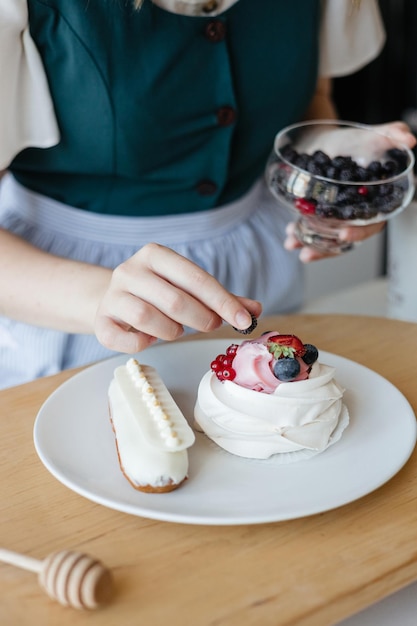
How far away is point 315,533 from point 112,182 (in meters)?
0.65

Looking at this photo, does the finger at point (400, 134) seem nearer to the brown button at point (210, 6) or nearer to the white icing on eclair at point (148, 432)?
the brown button at point (210, 6)

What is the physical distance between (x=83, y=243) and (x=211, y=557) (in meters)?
0.65

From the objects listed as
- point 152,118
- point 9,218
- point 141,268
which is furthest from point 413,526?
point 9,218

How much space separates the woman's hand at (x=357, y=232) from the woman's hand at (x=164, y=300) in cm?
32

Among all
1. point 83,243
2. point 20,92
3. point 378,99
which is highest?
point 20,92

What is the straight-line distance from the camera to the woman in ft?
3.31

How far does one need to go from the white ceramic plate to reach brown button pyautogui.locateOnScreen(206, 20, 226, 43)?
48 cm

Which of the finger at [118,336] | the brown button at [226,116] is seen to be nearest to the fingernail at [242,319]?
the finger at [118,336]

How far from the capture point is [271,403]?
773 millimetres

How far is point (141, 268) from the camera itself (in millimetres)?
790

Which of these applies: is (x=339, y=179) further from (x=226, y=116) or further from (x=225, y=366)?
(x=225, y=366)

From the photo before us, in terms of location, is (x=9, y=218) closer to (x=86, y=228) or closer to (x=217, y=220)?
(x=86, y=228)

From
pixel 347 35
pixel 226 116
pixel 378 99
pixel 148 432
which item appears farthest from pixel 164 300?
pixel 378 99

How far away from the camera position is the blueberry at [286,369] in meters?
0.77
